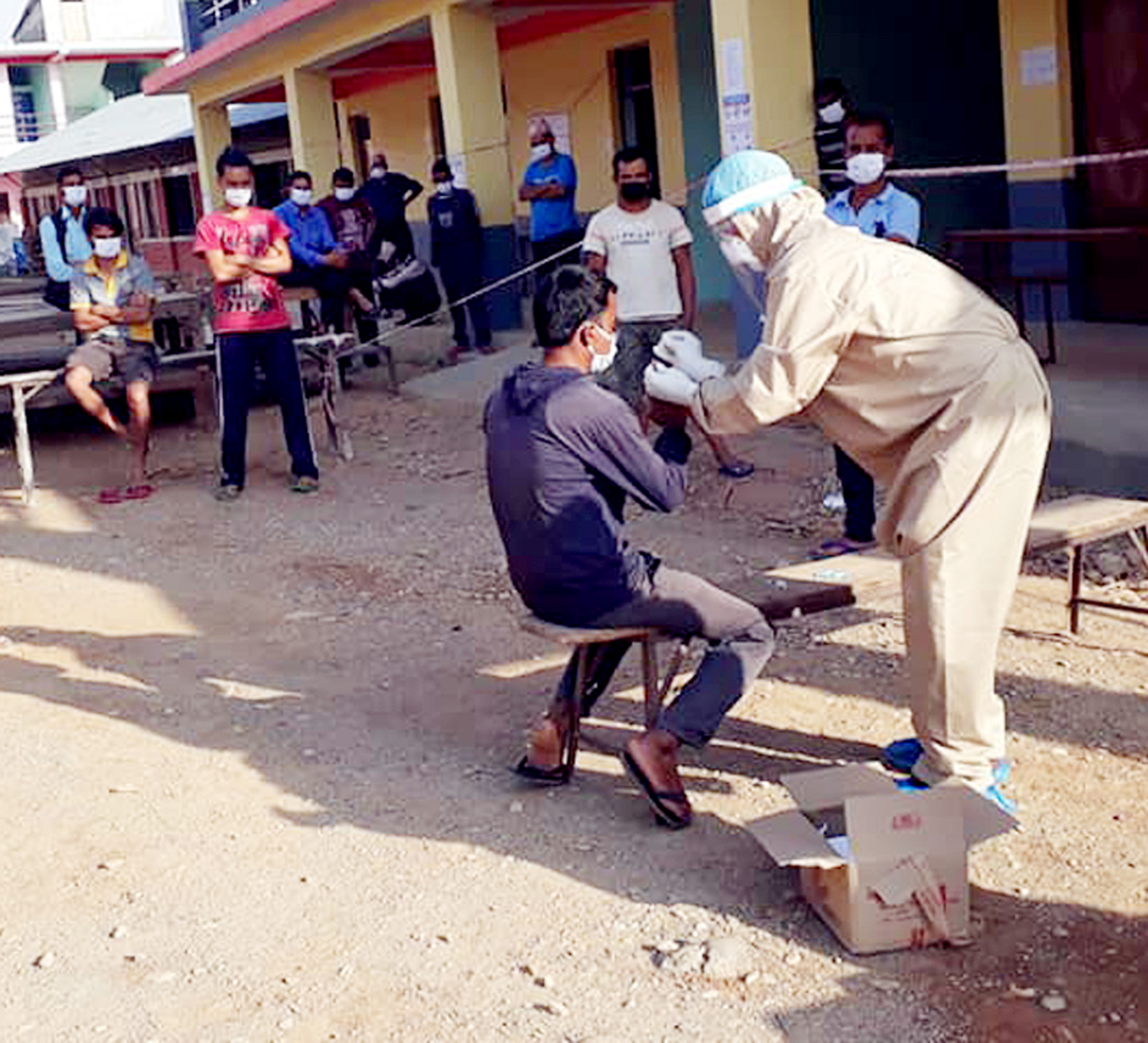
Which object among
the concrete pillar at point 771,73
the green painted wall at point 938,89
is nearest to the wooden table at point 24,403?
the concrete pillar at point 771,73

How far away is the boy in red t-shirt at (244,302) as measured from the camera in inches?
361

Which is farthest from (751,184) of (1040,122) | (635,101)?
(635,101)

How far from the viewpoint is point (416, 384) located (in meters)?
12.8

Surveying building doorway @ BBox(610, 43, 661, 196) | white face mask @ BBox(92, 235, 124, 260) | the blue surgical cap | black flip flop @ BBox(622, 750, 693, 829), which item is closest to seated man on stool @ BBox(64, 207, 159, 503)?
white face mask @ BBox(92, 235, 124, 260)

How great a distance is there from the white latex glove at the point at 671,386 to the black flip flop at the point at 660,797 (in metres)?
0.93

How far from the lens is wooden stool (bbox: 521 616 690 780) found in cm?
462

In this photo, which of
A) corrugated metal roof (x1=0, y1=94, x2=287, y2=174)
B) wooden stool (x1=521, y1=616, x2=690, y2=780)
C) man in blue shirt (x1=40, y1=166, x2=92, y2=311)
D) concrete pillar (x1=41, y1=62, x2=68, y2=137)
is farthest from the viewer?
concrete pillar (x1=41, y1=62, x2=68, y2=137)

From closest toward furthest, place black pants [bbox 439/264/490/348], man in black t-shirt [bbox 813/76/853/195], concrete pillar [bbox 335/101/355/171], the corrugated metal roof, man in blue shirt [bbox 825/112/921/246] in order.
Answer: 1. man in blue shirt [bbox 825/112/921/246]
2. man in black t-shirt [bbox 813/76/853/195]
3. black pants [bbox 439/264/490/348]
4. concrete pillar [bbox 335/101/355/171]
5. the corrugated metal roof

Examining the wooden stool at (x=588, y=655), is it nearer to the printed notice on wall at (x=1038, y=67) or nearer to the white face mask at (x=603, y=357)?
the white face mask at (x=603, y=357)

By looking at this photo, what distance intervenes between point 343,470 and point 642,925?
6656 mm

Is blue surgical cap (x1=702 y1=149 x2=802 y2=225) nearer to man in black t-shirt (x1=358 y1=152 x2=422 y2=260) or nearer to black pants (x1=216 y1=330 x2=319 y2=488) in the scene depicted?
black pants (x1=216 y1=330 x2=319 y2=488)

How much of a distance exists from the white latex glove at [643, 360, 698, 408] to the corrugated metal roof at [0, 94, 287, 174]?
65.6 feet

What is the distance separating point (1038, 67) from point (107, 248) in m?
5.82

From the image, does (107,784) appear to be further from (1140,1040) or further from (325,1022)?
(1140,1040)
